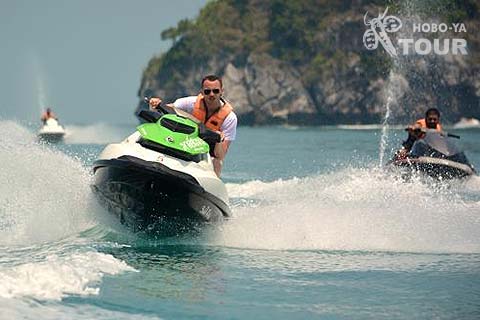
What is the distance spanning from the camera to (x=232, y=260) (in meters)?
7.30

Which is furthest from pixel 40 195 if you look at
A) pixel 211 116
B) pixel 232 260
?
pixel 232 260

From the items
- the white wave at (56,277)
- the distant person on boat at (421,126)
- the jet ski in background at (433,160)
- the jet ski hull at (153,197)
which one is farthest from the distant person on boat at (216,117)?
the distant person on boat at (421,126)

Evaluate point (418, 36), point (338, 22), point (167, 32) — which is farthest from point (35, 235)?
point (167, 32)

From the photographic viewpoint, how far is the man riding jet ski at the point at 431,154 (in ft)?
50.8

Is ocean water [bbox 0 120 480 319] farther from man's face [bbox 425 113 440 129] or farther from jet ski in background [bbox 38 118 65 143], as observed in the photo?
jet ski in background [bbox 38 118 65 143]

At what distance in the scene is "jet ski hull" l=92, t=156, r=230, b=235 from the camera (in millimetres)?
7488

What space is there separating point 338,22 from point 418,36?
21.4 m

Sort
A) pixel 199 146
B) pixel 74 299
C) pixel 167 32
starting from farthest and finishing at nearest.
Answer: pixel 167 32, pixel 199 146, pixel 74 299

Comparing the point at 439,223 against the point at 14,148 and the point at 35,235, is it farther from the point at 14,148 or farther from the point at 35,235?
the point at 14,148

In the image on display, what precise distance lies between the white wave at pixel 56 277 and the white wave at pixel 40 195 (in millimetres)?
1621

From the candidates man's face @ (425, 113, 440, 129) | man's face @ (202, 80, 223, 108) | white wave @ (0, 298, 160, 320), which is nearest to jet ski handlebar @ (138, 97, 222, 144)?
man's face @ (202, 80, 223, 108)

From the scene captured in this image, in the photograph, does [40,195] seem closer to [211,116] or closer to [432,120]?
[211,116]

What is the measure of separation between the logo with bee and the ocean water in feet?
282

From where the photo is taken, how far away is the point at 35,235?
318 inches
